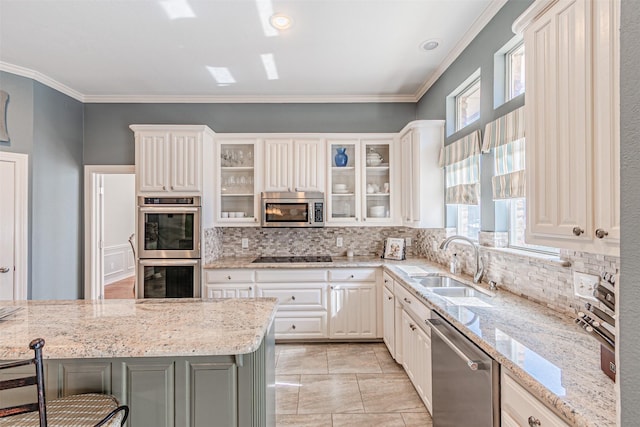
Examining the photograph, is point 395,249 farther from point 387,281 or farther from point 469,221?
point 469,221

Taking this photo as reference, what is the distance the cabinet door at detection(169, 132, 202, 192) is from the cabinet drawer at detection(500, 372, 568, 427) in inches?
124

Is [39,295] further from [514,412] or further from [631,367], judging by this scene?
[631,367]

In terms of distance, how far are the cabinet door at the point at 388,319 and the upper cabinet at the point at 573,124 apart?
1886mm

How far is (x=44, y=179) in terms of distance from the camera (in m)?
3.54

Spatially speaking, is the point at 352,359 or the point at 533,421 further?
the point at 352,359

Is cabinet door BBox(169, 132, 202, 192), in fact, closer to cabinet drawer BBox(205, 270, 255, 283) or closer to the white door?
cabinet drawer BBox(205, 270, 255, 283)

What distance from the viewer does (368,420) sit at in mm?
2312

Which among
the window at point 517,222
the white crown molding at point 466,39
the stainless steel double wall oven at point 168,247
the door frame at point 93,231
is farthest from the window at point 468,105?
the door frame at point 93,231

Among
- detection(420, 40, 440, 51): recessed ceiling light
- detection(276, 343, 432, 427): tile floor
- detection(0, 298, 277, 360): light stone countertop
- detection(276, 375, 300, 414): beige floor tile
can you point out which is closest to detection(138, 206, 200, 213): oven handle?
detection(0, 298, 277, 360): light stone countertop

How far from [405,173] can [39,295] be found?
13.7ft

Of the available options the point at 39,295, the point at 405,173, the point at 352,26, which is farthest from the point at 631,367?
the point at 39,295

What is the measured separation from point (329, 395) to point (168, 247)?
85.5 inches

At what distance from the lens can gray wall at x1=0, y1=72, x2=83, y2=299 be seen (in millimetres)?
3373

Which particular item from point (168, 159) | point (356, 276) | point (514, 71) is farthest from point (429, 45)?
point (168, 159)
